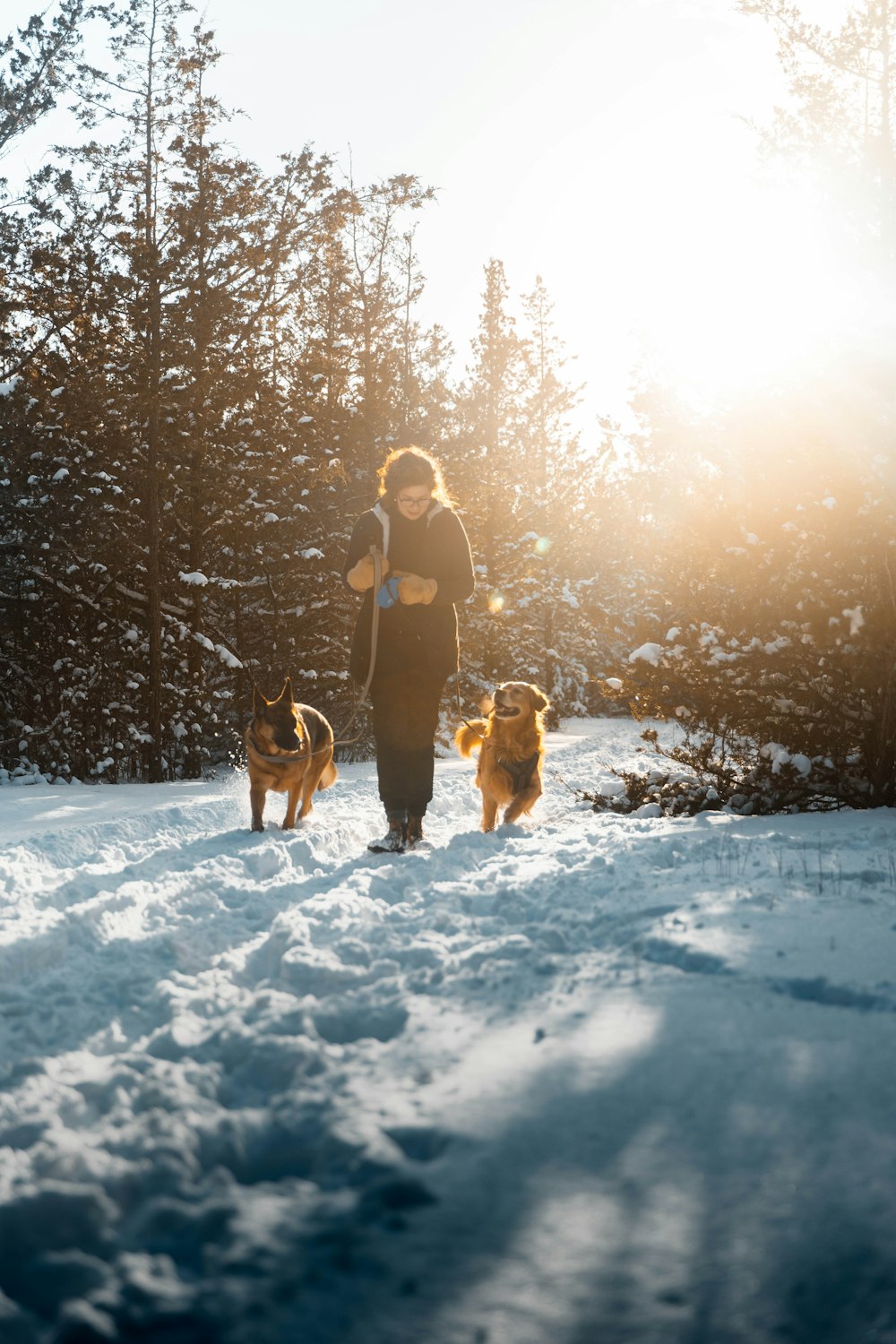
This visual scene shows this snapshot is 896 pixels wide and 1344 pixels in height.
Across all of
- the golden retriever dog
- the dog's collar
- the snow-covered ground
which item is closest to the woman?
the golden retriever dog

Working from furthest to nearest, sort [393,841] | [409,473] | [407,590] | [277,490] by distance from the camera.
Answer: [277,490]
[409,473]
[393,841]
[407,590]

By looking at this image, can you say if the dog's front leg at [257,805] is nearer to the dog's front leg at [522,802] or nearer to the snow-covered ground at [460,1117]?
the dog's front leg at [522,802]

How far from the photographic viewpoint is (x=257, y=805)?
7859 mm

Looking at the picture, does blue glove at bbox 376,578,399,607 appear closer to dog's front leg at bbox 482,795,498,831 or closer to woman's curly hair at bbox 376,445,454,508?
woman's curly hair at bbox 376,445,454,508

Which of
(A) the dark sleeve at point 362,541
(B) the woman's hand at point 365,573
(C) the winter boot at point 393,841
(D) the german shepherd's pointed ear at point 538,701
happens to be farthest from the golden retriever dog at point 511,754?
(A) the dark sleeve at point 362,541

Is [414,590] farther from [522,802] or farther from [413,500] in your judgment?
[522,802]

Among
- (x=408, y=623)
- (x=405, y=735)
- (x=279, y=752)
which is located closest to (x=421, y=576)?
(x=408, y=623)

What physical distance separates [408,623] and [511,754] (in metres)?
1.44

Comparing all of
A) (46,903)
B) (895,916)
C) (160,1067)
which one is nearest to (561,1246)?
(160,1067)

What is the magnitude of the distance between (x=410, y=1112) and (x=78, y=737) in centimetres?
1358

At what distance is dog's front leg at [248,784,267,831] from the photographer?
25.7 feet

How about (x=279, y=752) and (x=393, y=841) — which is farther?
(x=279, y=752)

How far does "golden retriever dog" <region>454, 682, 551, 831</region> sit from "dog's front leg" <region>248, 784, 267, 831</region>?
67.1 inches

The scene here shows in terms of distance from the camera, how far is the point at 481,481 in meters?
19.9
